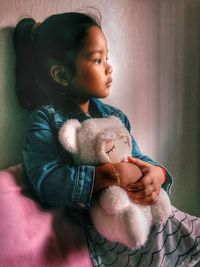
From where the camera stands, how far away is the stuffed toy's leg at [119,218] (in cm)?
66

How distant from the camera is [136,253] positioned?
737 millimetres

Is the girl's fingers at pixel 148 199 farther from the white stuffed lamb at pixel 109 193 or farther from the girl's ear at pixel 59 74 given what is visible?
the girl's ear at pixel 59 74

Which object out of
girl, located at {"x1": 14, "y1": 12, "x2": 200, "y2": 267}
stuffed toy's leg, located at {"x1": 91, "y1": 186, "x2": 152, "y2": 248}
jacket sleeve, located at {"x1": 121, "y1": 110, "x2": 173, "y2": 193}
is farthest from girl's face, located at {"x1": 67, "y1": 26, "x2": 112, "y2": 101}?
stuffed toy's leg, located at {"x1": 91, "y1": 186, "x2": 152, "y2": 248}

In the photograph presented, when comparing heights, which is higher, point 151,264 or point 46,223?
point 46,223

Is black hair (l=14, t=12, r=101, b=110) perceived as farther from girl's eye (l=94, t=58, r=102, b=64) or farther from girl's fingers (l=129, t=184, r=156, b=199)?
girl's fingers (l=129, t=184, r=156, b=199)

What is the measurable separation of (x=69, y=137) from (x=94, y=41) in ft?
0.66

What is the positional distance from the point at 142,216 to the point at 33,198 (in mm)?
211

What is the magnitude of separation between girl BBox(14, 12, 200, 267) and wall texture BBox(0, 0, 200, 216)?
0.10ft

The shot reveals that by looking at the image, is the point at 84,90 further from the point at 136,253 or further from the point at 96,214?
the point at 136,253

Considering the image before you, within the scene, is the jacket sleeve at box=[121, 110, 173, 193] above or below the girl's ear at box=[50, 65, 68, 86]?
below

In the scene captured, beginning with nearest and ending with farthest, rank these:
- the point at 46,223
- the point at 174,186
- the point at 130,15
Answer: the point at 46,223 < the point at 130,15 < the point at 174,186

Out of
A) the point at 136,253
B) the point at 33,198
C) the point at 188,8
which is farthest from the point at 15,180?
the point at 188,8

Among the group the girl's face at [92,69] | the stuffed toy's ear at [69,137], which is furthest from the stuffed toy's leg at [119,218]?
the girl's face at [92,69]

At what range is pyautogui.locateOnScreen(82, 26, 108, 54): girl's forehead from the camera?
2.33 feet
